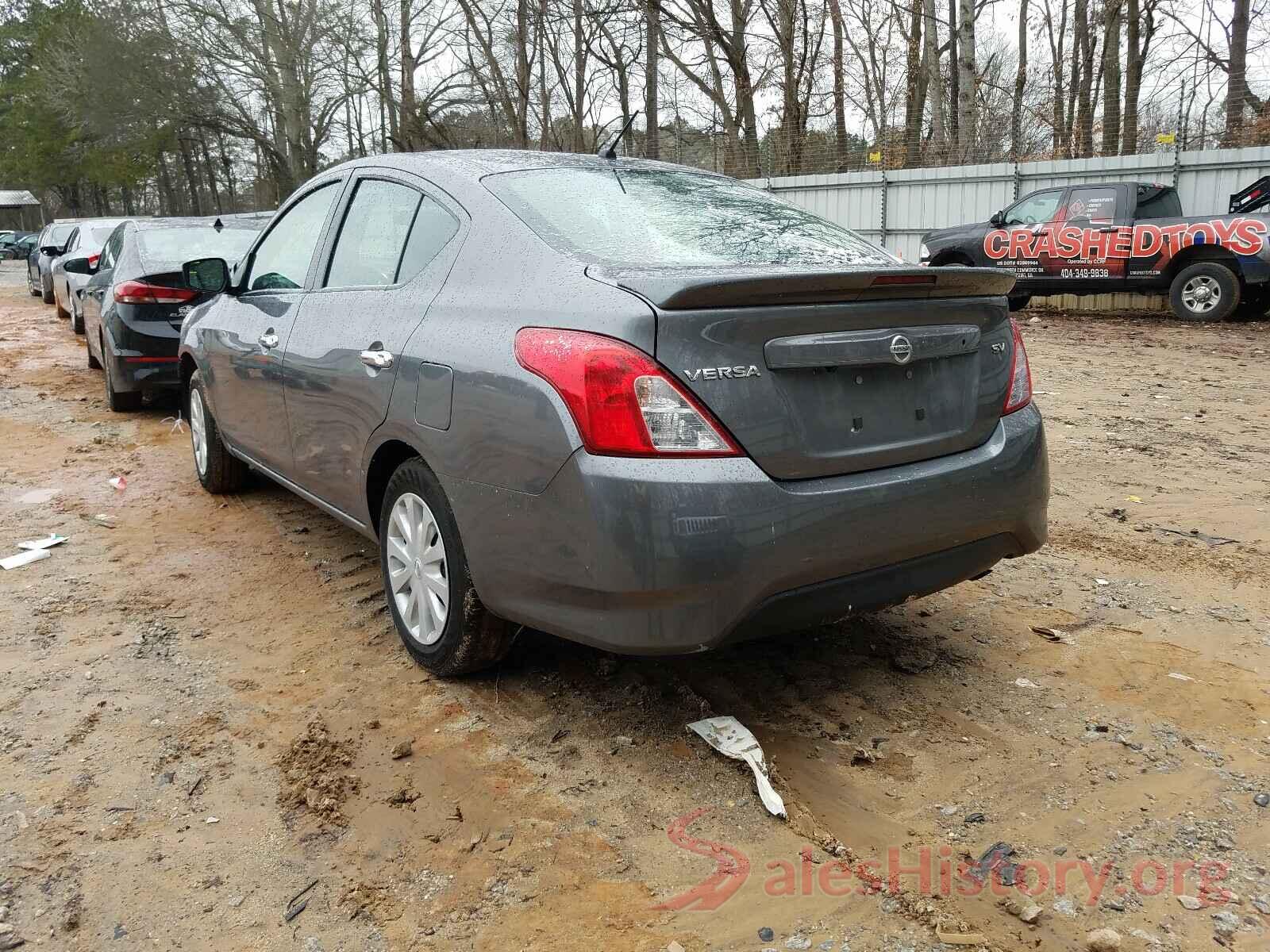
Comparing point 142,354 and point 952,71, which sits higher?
point 952,71

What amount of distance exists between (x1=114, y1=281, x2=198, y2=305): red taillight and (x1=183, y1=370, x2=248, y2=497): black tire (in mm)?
2060

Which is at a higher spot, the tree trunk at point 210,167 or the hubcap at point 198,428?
the tree trunk at point 210,167

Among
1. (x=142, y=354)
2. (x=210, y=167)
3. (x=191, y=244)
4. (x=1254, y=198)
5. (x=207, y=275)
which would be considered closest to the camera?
(x=207, y=275)

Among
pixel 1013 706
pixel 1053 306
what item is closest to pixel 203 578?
pixel 1013 706

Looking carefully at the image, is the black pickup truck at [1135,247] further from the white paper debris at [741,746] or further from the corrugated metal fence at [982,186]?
the white paper debris at [741,746]

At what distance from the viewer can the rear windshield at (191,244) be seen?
788 centimetres

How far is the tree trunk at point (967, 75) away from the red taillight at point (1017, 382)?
17.1 m

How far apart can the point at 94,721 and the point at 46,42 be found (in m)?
52.7

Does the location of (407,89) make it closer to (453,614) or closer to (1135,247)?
(1135,247)

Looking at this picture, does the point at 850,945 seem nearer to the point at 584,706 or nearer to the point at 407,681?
the point at 584,706

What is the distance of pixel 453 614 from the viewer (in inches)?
118

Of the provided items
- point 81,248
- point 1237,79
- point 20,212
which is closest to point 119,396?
point 81,248

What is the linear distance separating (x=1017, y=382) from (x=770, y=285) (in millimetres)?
1073

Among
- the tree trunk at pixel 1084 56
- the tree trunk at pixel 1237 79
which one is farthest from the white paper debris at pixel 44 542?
the tree trunk at pixel 1084 56
